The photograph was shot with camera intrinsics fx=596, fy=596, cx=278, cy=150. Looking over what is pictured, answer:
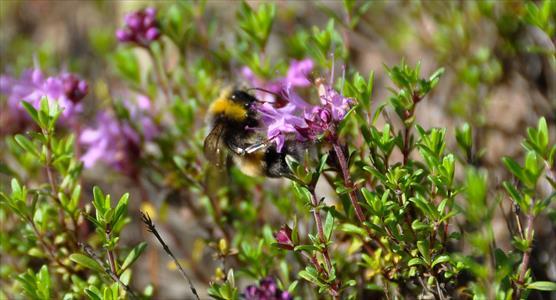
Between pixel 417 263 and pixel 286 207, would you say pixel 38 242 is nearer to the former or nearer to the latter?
pixel 286 207

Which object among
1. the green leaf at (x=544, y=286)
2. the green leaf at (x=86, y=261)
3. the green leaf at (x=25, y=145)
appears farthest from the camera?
the green leaf at (x=25, y=145)

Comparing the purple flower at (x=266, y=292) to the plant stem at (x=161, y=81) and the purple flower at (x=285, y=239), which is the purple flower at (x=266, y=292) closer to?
the purple flower at (x=285, y=239)

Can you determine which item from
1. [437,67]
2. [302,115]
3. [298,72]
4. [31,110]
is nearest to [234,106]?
[302,115]

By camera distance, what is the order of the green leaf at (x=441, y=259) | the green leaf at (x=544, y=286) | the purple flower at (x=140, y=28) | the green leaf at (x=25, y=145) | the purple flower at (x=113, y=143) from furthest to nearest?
the purple flower at (x=113, y=143)
the purple flower at (x=140, y=28)
the green leaf at (x=25, y=145)
the green leaf at (x=441, y=259)
the green leaf at (x=544, y=286)

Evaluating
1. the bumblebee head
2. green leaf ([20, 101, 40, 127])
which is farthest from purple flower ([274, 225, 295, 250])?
green leaf ([20, 101, 40, 127])

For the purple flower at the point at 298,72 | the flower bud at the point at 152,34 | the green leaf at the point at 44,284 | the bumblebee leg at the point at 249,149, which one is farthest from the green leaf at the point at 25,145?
the purple flower at the point at 298,72

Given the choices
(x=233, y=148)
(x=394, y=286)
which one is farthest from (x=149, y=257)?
(x=394, y=286)

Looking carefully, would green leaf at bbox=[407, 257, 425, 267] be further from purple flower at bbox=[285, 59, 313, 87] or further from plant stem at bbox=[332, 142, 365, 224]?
purple flower at bbox=[285, 59, 313, 87]
